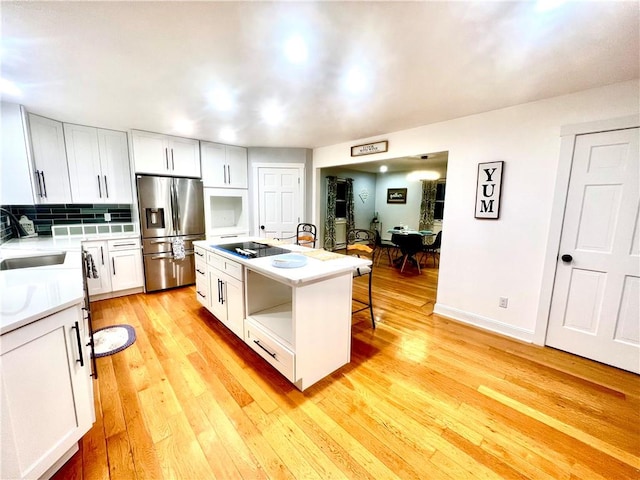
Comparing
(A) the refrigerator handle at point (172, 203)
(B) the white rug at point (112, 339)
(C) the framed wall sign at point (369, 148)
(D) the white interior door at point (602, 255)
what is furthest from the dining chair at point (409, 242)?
(B) the white rug at point (112, 339)

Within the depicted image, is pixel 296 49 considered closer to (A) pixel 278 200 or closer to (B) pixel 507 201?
(B) pixel 507 201

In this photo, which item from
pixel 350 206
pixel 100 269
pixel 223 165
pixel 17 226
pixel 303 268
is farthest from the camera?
pixel 350 206

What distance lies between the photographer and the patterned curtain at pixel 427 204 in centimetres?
687

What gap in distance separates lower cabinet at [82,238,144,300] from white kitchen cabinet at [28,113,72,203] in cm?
71

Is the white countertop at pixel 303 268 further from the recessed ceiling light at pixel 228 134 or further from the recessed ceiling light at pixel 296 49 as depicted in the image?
the recessed ceiling light at pixel 228 134

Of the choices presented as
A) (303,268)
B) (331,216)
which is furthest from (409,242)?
(303,268)

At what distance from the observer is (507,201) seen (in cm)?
259

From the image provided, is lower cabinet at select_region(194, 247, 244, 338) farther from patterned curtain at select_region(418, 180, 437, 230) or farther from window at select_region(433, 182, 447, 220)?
window at select_region(433, 182, 447, 220)

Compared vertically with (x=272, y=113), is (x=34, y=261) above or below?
below

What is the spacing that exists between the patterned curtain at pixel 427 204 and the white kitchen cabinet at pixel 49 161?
23.6 ft

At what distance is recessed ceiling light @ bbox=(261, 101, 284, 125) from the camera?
2559mm

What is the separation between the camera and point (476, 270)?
2854mm

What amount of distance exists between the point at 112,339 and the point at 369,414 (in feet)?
8.28

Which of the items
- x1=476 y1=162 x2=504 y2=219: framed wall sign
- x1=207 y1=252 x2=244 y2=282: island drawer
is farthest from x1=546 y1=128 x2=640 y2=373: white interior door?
x1=207 y1=252 x2=244 y2=282: island drawer
